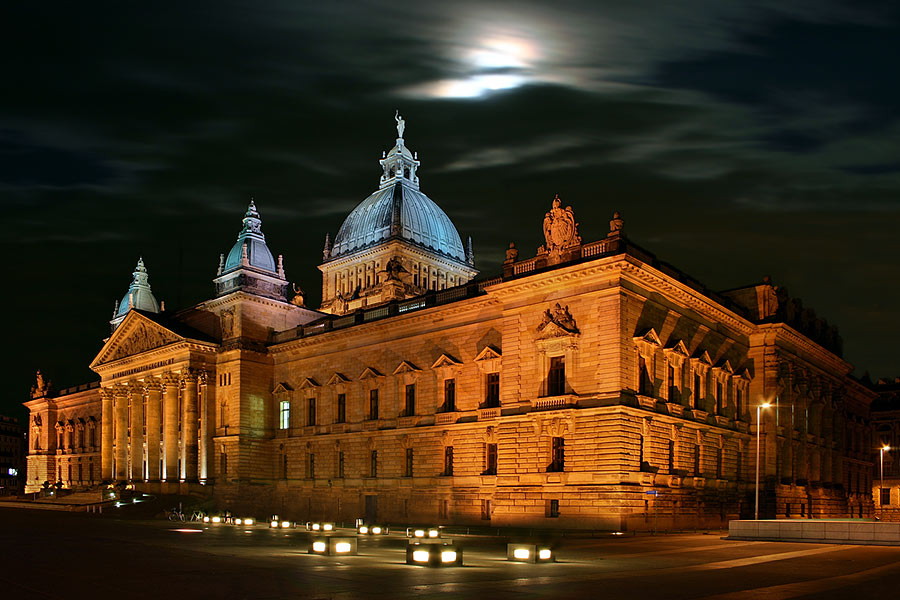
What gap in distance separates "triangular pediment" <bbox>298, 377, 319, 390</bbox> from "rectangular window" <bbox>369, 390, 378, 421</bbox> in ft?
Answer: 22.5

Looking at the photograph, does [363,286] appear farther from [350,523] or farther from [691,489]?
[691,489]

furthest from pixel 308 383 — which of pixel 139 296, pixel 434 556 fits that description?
pixel 139 296

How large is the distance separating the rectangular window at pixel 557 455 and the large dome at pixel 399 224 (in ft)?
166

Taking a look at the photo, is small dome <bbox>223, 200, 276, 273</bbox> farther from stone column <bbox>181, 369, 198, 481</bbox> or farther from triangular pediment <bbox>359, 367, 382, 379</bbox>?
triangular pediment <bbox>359, 367, 382, 379</bbox>

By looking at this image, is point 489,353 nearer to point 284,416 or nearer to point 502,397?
point 502,397

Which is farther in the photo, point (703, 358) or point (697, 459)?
point (703, 358)

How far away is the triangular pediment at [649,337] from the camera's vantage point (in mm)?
46594

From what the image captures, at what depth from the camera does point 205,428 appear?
238 feet

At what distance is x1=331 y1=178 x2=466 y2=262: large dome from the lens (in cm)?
9694

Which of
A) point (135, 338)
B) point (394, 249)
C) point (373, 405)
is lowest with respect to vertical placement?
point (373, 405)

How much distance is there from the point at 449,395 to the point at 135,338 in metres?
39.9

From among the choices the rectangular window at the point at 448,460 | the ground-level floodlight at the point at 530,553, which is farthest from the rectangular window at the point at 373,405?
the ground-level floodlight at the point at 530,553

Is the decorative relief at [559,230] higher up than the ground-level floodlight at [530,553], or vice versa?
the decorative relief at [559,230]

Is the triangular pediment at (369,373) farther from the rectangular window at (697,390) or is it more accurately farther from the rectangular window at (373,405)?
the rectangular window at (697,390)
